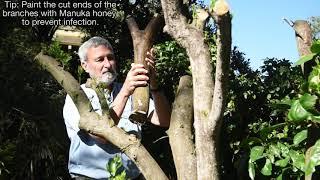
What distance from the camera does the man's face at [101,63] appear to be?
2.97 meters

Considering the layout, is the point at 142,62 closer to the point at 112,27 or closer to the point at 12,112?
the point at 12,112

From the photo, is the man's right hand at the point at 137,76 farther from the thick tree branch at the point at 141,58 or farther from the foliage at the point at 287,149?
the foliage at the point at 287,149

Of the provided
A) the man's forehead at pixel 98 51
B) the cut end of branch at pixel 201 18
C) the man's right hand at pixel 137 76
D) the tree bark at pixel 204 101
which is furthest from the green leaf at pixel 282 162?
the man's forehead at pixel 98 51

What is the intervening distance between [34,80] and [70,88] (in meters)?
4.06

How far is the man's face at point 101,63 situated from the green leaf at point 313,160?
1.28 m

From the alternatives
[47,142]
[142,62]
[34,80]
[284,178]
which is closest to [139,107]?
[142,62]

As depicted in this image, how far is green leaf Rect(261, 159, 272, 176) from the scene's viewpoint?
254cm

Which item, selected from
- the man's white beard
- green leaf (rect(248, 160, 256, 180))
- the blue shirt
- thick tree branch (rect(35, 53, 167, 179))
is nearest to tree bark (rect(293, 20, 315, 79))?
green leaf (rect(248, 160, 256, 180))

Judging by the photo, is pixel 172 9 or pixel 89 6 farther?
pixel 89 6

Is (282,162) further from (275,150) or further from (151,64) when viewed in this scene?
(151,64)

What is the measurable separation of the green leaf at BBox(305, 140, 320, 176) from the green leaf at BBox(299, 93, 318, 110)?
0.51ft

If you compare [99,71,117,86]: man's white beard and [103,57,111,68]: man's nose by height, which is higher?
[103,57,111,68]: man's nose

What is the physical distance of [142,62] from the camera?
7.68 ft

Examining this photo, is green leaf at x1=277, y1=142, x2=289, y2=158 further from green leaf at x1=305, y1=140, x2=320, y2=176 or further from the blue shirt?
the blue shirt
